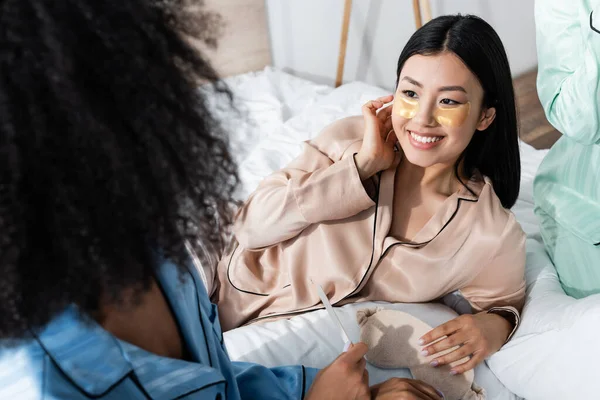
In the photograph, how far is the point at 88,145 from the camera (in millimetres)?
398

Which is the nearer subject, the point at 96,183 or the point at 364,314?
the point at 96,183

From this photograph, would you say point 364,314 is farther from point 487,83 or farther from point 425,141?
point 487,83

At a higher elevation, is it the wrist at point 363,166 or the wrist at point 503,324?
the wrist at point 363,166

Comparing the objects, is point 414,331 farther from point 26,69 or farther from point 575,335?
point 26,69

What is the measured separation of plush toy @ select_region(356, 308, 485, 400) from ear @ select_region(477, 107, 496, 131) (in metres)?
0.38

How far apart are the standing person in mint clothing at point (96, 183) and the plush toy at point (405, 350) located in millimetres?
580

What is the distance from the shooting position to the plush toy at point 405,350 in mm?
1025

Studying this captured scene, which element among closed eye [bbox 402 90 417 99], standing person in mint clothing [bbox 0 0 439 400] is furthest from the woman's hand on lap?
standing person in mint clothing [bbox 0 0 439 400]

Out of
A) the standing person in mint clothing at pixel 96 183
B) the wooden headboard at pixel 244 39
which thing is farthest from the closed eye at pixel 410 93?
the wooden headboard at pixel 244 39

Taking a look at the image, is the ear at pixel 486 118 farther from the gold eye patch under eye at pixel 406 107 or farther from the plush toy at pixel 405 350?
the plush toy at pixel 405 350

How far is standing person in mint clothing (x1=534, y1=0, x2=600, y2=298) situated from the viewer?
1003 millimetres

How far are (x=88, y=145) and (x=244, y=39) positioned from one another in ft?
7.71

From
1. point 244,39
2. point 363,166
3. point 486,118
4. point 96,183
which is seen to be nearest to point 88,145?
point 96,183

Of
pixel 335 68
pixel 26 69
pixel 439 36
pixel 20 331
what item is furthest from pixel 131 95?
pixel 335 68
